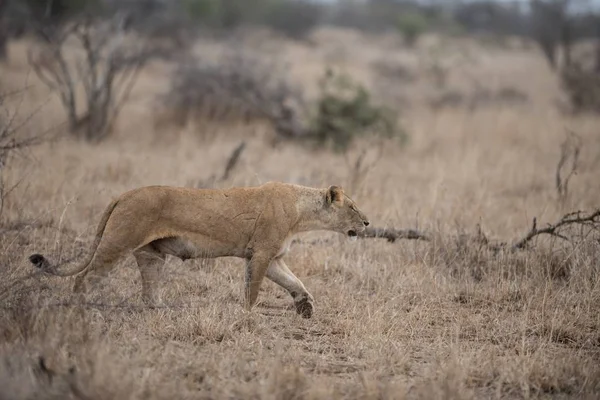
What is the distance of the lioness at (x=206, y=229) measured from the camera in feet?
19.2

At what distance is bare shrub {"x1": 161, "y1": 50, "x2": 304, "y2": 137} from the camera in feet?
53.2

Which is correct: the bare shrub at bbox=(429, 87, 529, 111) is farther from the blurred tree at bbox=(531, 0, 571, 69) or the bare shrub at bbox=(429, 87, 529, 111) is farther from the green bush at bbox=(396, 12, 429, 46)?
the green bush at bbox=(396, 12, 429, 46)

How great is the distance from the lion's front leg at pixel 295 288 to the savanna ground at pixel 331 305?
0.36 feet

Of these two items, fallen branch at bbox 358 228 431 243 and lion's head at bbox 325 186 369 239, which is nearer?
lion's head at bbox 325 186 369 239

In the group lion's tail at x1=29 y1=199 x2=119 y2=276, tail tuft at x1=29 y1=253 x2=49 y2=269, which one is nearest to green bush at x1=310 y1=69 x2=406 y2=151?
lion's tail at x1=29 y1=199 x2=119 y2=276

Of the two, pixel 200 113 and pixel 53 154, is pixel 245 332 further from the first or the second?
pixel 200 113

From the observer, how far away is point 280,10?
167 ft

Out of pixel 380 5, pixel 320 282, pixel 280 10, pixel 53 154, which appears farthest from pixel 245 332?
pixel 380 5

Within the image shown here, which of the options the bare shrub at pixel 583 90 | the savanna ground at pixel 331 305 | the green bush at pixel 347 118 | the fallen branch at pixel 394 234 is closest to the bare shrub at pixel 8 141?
the savanna ground at pixel 331 305

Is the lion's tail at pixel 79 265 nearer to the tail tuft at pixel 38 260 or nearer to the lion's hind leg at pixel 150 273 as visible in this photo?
the tail tuft at pixel 38 260

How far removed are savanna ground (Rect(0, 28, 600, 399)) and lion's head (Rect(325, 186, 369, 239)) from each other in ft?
1.90

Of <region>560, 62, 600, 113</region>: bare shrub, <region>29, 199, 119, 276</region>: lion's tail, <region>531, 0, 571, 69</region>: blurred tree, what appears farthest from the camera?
<region>531, 0, 571, 69</region>: blurred tree

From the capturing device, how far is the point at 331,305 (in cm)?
670

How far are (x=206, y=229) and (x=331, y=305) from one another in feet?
4.46
